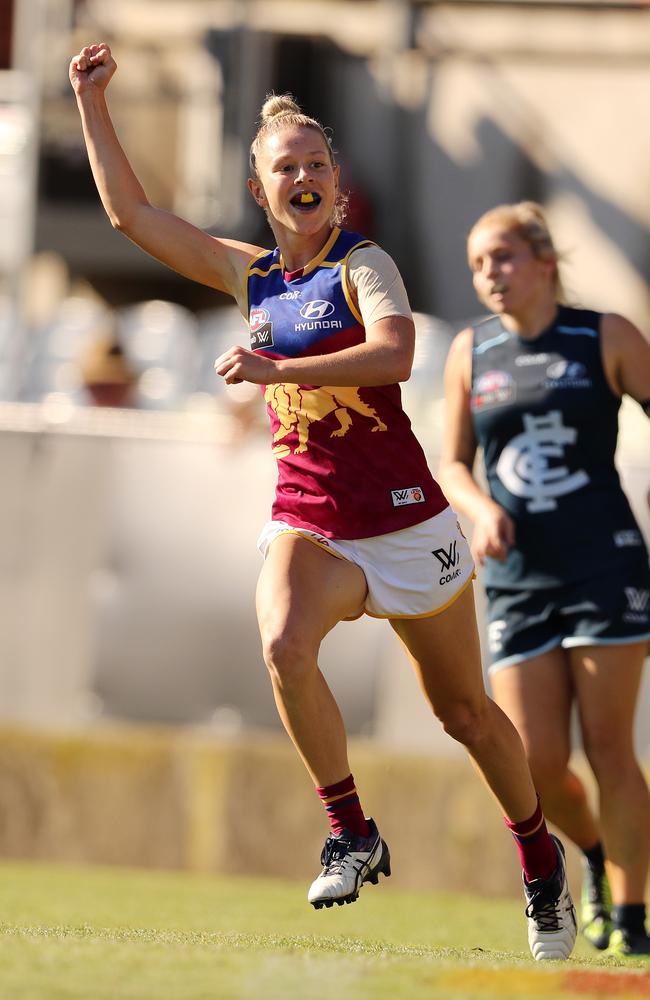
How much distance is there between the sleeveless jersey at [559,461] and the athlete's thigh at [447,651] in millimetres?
920

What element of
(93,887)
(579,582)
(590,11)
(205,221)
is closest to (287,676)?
(579,582)

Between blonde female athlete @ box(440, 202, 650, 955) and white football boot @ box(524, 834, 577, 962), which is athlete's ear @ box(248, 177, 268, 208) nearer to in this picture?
blonde female athlete @ box(440, 202, 650, 955)

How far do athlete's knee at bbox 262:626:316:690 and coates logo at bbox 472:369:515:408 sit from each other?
5.11 feet

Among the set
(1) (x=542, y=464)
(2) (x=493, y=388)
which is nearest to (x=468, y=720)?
(1) (x=542, y=464)

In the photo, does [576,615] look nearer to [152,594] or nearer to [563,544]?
[563,544]

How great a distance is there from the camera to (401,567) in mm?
4430

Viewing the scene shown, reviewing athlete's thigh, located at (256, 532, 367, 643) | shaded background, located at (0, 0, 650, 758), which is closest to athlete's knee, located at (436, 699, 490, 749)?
athlete's thigh, located at (256, 532, 367, 643)

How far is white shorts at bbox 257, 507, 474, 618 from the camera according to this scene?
441 cm

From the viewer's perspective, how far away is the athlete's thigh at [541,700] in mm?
5344

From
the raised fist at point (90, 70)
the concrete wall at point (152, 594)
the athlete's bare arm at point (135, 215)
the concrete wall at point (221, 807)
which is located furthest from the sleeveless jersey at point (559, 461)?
the concrete wall at point (221, 807)

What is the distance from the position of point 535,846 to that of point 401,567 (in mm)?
972

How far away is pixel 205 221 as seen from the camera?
15617 mm

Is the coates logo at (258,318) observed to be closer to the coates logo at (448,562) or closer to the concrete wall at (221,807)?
the coates logo at (448,562)

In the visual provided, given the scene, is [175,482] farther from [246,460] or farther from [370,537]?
[370,537]
